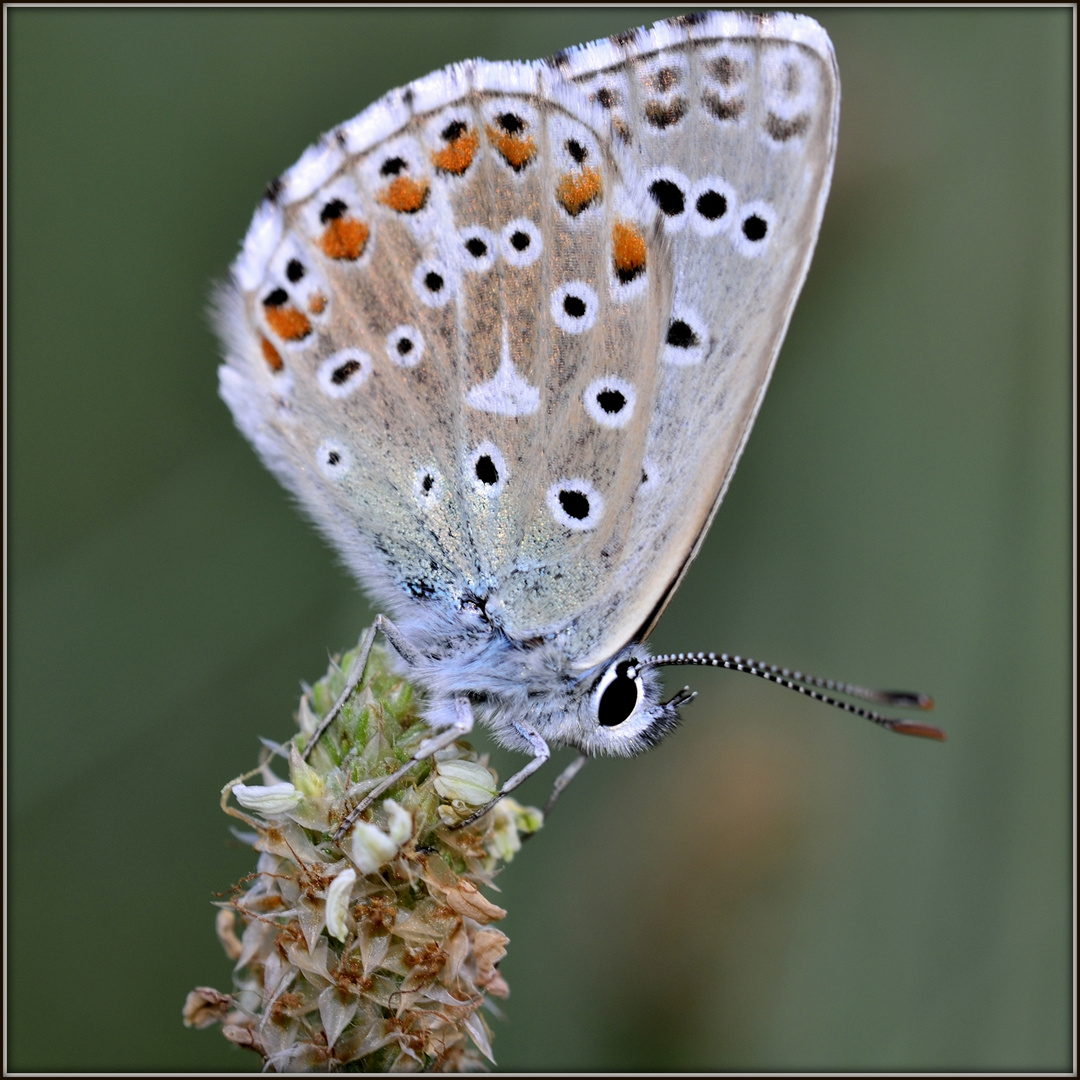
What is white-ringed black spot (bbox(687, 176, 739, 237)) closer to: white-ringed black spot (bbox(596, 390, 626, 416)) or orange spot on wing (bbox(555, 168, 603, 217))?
orange spot on wing (bbox(555, 168, 603, 217))

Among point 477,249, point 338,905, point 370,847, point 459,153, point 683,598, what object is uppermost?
point 459,153

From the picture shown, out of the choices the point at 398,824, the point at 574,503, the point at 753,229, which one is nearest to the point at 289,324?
the point at 574,503

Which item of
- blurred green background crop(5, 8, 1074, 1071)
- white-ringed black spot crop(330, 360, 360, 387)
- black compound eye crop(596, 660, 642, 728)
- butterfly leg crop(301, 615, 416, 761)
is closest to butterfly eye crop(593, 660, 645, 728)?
black compound eye crop(596, 660, 642, 728)

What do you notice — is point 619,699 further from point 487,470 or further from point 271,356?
point 271,356

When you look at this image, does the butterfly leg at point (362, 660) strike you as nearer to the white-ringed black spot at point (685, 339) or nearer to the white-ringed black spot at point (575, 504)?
the white-ringed black spot at point (575, 504)

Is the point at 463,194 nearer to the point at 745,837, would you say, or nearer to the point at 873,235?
the point at 873,235

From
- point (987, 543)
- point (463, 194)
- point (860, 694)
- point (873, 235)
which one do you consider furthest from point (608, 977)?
point (873, 235)
